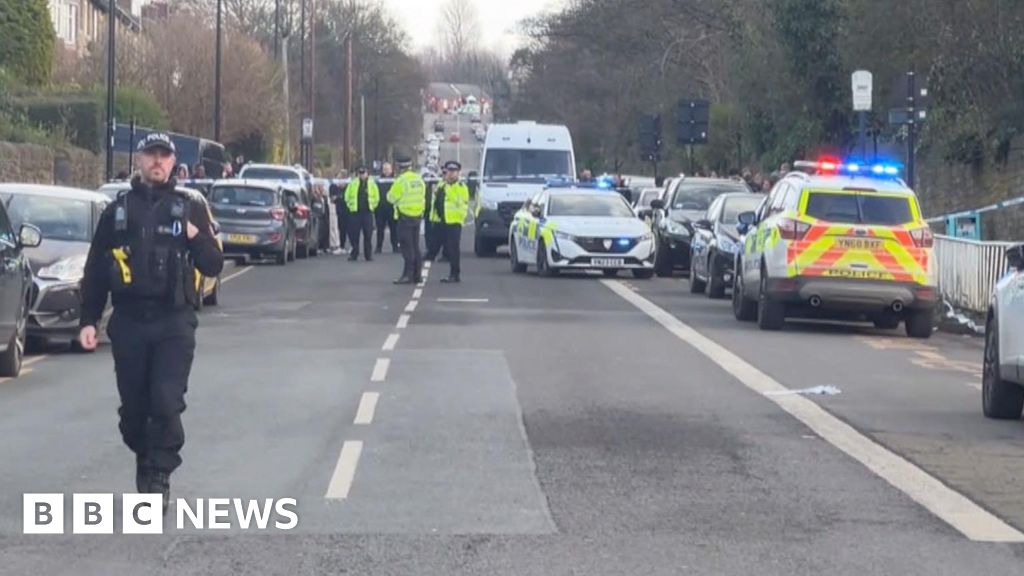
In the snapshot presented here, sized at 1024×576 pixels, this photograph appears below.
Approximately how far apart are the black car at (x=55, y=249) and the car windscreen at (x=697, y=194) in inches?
582

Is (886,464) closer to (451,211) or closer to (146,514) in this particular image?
(146,514)

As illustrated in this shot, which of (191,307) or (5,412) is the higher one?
(191,307)

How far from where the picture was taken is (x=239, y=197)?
35.7m

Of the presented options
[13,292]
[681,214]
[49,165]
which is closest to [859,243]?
[13,292]

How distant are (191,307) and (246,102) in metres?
62.1

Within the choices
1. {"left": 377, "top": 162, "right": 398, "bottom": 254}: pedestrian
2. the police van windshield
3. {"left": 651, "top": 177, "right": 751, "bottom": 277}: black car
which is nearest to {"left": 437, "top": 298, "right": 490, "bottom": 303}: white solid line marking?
{"left": 651, "top": 177, "right": 751, "bottom": 277}: black car

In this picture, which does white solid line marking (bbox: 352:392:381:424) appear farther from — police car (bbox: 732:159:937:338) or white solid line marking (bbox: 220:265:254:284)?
white solid line marking (bbox: 220:265:254:284)

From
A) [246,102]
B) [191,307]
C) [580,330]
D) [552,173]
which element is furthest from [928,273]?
[246,102]

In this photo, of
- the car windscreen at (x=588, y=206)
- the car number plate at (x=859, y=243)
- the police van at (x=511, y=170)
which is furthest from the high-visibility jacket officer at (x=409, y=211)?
the police van at (x=511, y=170)

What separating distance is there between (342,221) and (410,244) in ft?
42.3

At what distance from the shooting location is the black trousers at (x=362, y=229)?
3812 centimetres

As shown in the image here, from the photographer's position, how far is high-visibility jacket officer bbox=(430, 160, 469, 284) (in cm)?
2984

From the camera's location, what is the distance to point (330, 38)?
4104 inches

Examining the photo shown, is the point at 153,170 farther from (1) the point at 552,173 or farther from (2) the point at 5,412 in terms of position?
(1) the point at 552,173
